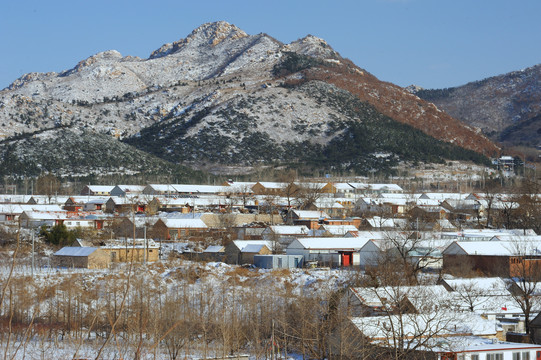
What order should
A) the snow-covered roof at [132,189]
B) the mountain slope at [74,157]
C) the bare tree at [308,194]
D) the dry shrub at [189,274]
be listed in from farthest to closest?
1. the mountain slope at [74,157]
2. the snow-covered roof at [132,189]
3. the bare tree at [308,194]
4. the dry shrub at [189,274]

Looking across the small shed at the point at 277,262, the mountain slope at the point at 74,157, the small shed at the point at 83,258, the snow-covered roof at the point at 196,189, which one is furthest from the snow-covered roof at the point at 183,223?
the mountain slope at the point at 74,157

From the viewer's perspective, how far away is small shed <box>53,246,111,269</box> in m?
42.1

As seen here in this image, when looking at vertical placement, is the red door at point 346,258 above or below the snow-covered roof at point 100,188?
below

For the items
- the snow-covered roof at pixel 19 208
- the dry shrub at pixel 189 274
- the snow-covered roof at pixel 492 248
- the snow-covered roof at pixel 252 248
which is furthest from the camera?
the snow-covered roof at pixel 19 208

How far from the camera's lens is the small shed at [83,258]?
4212cm

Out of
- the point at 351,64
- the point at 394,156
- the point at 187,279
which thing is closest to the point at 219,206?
the point at 187,279

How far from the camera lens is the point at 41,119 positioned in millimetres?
143375

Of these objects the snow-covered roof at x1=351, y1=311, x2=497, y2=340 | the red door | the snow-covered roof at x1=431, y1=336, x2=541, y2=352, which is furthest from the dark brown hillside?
the snow-covered roof at x1=431, y1=336, x2=541, y2=352

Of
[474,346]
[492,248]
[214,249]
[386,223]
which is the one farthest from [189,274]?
[386,223]

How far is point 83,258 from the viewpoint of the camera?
139 feet

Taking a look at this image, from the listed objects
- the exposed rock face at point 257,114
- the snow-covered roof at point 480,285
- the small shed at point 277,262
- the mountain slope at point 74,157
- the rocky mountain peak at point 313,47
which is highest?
the rocky mountain peak at point 313,47

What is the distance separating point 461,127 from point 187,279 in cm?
12641

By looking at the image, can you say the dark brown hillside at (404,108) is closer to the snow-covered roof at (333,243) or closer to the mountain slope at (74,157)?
the mountain slope at (74,157)

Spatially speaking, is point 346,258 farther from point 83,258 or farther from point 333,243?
point 83,258
